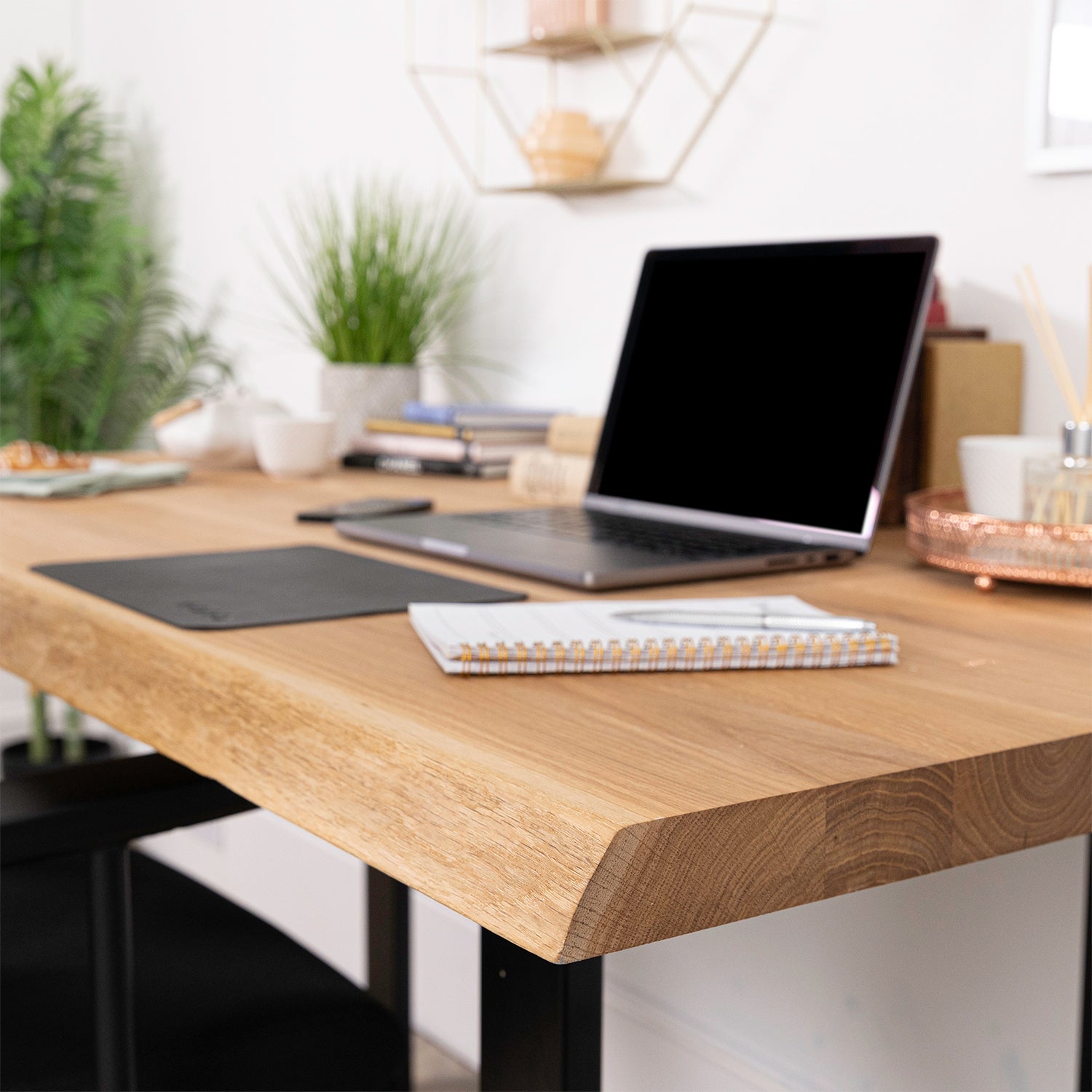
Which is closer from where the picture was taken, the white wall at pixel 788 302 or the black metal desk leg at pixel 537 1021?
the black metal desk leg at pixel 537 1021

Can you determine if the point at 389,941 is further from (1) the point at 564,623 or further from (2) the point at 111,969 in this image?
(1) the point at 564,623

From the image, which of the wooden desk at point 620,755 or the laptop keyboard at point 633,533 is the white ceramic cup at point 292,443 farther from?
the wooden desk at point 620,755

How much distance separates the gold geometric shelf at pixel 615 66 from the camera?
1.55 metres

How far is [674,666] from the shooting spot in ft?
2.34

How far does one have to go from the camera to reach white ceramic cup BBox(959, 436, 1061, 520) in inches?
39.3

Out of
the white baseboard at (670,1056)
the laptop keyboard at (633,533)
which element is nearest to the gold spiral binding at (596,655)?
the laptop keyboard at (633,533)

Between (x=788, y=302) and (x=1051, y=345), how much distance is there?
0.22 meters

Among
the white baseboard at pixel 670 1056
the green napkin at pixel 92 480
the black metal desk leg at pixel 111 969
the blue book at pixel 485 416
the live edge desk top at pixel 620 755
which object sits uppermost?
the blue book at pixel 485 416

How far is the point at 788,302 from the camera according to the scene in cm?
119

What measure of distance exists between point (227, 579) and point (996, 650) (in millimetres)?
513

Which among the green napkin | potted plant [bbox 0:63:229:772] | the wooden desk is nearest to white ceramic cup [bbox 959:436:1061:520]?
the wooden desk

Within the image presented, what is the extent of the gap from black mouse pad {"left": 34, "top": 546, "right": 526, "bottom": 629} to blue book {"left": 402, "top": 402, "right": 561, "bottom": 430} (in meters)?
0.59

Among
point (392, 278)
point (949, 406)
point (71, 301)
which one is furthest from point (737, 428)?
point (71, 301)

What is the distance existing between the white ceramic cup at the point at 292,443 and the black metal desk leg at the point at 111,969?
80 centimetres
